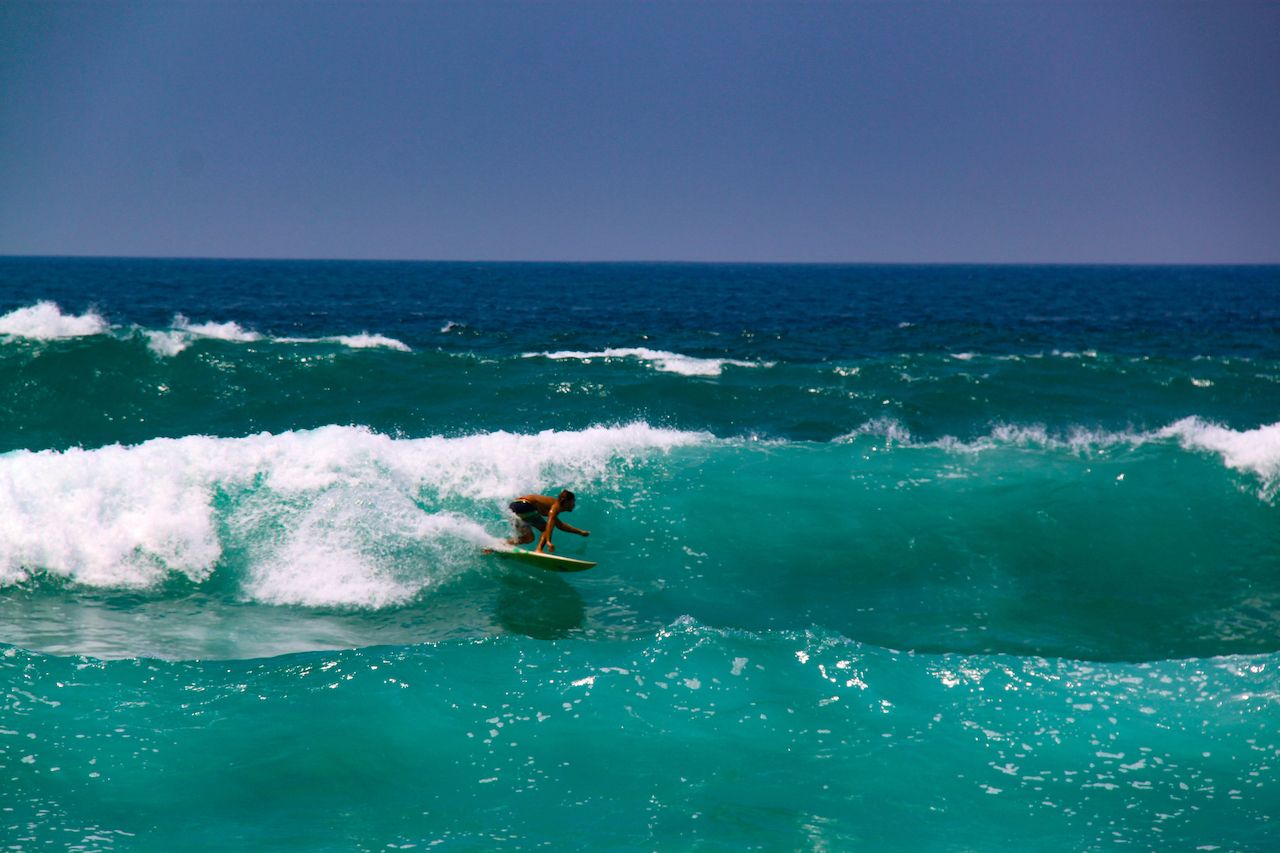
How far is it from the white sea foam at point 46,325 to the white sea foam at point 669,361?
11335 mm

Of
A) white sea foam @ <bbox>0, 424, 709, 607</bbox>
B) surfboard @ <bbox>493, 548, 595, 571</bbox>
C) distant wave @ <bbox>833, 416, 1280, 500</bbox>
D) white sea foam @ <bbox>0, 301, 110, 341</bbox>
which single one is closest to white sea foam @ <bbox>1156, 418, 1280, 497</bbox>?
distant wave @ <bbox>833, 416, 1280, 500</bbox>

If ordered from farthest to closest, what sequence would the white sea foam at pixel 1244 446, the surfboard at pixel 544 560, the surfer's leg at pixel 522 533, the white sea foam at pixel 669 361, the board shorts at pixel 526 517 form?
the white sea foam at pixel 669 361 → the white sea foam at pixel 1244 446 → the surfer's leg at pixel 522 533 → the board shorts at pixel 526 517 → the surfboard at pixel 544 560

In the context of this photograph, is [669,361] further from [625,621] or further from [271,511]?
[625,621]

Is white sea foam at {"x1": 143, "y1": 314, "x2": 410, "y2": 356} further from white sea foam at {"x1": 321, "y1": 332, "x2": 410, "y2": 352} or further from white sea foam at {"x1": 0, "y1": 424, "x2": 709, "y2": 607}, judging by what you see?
white sea foam at {"x1": 0, "y1": 424, "x2": 709, "y2": 607}

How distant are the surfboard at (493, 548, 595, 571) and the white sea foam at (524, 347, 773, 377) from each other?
555 inches

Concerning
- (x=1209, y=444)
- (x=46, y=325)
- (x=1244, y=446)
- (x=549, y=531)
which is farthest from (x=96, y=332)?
(x=1244, y=446)

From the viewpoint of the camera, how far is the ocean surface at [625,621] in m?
7.45

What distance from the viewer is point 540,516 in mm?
12492

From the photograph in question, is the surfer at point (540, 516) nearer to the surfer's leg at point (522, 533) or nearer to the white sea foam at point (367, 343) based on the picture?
the surfer's leg at point (522, 533)

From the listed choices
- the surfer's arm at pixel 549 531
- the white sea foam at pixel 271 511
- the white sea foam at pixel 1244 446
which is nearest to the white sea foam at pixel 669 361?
the white sea foam at pixel 1244 446

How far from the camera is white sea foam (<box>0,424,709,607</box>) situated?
12039 mm

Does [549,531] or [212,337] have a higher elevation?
[212,337]

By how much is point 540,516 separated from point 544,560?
61 cm

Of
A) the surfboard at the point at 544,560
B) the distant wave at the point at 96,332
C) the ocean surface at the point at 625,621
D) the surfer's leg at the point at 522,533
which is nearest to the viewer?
the ocean surface at the point at 625,621
